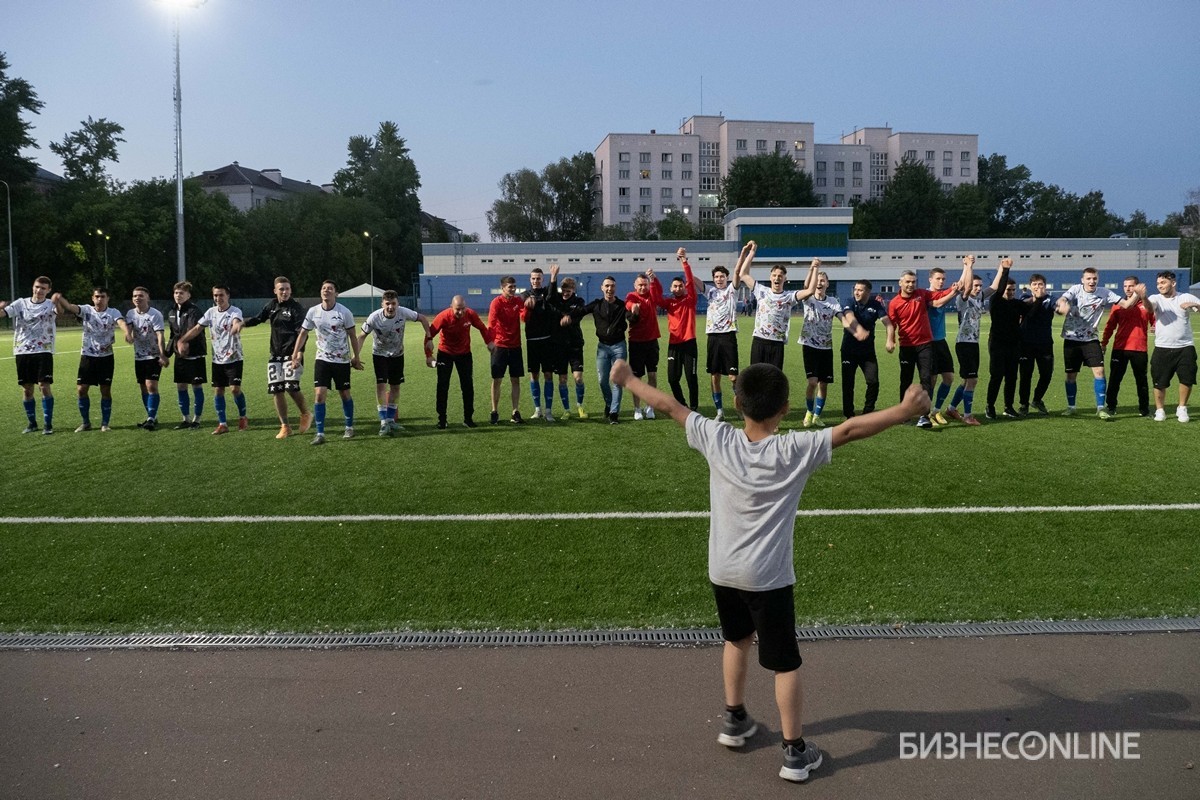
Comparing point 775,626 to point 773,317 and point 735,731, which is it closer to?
point 735,731

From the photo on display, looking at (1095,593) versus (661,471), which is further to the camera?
(661,471)

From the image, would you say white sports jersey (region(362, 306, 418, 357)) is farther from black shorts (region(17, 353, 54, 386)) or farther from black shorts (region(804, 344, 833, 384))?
black shorts (region(804, 344, 833, 384))

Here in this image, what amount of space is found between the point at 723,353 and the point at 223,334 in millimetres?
6809

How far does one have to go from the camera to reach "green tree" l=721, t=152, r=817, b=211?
10525cm

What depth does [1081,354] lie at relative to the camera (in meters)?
13.3

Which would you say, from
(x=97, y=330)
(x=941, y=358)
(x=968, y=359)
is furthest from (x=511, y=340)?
(x=968, y=359)

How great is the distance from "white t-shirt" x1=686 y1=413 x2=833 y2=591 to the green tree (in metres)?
105

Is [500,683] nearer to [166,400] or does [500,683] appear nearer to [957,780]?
[957,780]

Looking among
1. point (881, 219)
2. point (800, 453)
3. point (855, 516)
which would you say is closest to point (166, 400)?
point (855, 516)

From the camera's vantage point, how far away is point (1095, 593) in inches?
222

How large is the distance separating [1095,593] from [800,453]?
3202mm

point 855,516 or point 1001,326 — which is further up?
point 1001,326

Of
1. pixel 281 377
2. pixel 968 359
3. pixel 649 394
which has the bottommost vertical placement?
Answer: pixel 281 377

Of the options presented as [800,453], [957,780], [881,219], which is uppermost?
[881,219]
